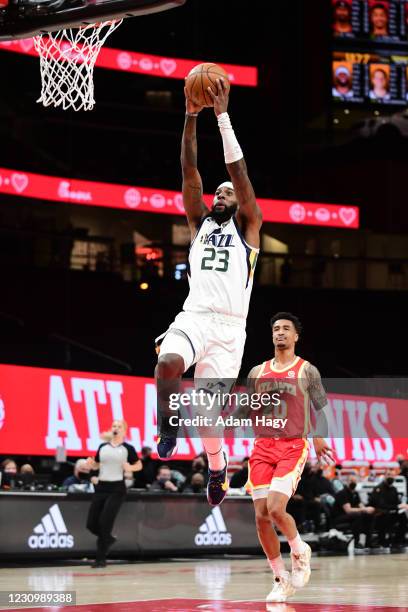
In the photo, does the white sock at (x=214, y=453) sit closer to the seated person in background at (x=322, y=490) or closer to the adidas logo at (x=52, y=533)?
the adidas logo at (x=52, y=533)

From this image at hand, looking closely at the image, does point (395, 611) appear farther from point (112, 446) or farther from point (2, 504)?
point (2, 504)

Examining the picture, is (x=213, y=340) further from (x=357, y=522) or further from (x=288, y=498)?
(x=357, y=522)

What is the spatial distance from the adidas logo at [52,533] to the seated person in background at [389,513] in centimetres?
559

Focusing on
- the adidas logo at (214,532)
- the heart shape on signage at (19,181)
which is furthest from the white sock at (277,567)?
the heart shape on signage at (19,181)

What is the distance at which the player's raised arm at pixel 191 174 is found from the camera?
715 centimetres

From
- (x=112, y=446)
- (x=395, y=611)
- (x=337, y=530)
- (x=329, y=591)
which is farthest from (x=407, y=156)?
(x=395, y=611)

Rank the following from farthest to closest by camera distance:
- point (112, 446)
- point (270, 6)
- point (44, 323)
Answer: point (270, 6)
point (44, 323)
point (112, 446)

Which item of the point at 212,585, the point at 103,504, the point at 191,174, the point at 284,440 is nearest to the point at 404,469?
the point at 103,504

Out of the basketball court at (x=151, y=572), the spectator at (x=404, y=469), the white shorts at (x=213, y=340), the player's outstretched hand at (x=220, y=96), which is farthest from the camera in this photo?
the spectator at (x=404, y=469)

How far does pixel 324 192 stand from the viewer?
30719 millimetres

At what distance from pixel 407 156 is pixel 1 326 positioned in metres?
13.6

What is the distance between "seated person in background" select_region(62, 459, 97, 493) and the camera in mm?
14844

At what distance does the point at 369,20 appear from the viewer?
91.1 feet

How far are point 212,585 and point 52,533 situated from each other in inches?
147
